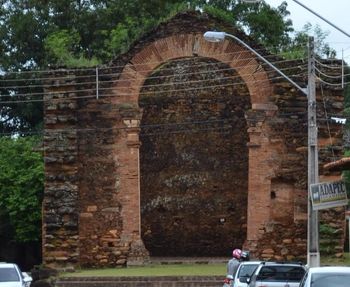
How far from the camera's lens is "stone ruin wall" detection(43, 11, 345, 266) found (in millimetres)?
37312

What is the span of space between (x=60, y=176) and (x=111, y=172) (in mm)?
2013

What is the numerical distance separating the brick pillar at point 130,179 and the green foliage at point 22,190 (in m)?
9.65

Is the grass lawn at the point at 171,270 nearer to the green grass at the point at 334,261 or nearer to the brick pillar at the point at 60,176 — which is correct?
the green grass at the point at 334,261

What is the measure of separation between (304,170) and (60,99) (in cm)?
955

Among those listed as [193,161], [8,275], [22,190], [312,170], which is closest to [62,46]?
[22,190]

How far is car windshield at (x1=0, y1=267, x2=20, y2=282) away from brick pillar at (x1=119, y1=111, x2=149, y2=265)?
11.3 metres

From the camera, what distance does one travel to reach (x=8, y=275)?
2659 cm

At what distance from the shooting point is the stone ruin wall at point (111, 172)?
37.3 metres

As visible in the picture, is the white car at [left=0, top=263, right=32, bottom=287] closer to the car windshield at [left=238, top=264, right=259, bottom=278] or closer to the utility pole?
the car windshield at [left=238, top=264, right=259, bottom=278]

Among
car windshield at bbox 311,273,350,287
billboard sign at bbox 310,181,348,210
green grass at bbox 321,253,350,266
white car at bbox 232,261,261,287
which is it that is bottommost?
green grass at bbox 321,253,350,266

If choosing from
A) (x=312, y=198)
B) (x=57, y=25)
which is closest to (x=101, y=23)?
(x=57, y=25)

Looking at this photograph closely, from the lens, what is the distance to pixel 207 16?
38.6 metres

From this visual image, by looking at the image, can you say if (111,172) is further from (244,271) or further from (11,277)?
(244,271)

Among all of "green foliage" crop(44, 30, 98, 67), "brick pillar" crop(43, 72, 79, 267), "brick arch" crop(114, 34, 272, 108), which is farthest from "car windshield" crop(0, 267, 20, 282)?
"green foliage" crop(44, 30, 98, 67)
